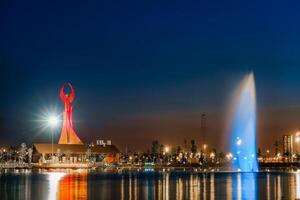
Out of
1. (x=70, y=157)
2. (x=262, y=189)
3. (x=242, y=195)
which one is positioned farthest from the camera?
(x=70, y=157)

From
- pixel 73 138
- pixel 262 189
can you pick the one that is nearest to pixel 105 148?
pixel 73 138

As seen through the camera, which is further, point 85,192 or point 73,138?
point 73,138

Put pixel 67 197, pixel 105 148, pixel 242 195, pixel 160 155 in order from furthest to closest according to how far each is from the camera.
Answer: pixel 160 155 < pixel 105 148 < pixel 242 195 < pixel 67 197

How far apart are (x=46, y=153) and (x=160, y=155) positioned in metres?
47.0

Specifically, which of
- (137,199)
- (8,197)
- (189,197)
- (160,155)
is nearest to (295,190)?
(189,197)

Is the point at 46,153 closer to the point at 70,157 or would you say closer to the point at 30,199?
the point at 70,157

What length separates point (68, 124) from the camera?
158375 millimetres

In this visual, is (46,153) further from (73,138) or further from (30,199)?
(30,199)

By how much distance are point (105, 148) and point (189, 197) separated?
131 meters

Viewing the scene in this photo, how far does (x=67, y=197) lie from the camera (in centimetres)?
4472

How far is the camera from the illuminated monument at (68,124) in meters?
155

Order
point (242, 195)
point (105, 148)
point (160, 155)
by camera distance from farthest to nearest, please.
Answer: point (160, 155), point (105, 148), point (242, 195)

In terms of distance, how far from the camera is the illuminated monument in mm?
155000

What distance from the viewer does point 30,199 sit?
45.2m
